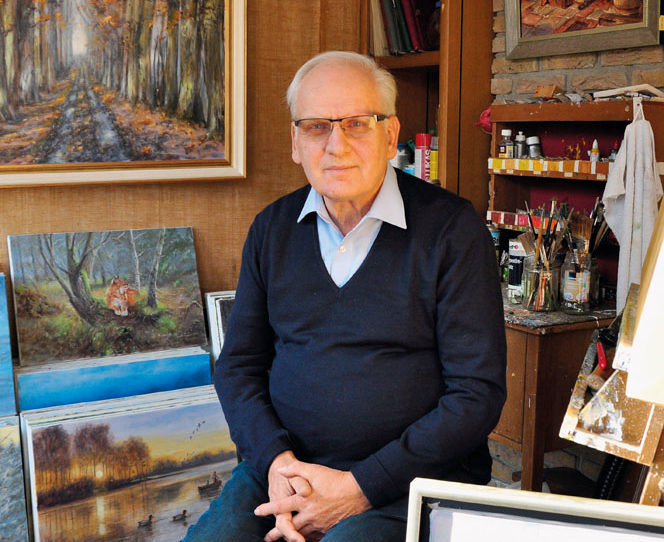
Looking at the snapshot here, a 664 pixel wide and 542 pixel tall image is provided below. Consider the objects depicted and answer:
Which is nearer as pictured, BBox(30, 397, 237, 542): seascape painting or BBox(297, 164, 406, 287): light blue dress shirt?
BBox(297, 164, 406, 287): light blue dress shirt

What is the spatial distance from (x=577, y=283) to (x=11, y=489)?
1771 mm

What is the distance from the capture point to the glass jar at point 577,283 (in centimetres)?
245

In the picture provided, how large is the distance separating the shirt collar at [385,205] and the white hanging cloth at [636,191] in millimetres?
975

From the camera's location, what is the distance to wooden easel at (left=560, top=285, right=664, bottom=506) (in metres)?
1.10

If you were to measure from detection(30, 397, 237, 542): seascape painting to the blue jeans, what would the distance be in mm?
783

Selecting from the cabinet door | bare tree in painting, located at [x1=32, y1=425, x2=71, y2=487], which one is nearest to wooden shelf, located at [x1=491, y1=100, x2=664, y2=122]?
the cabinet door

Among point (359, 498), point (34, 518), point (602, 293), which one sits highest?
point (602, 293)

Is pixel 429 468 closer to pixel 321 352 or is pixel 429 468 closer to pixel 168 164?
Result: pixel 321 352

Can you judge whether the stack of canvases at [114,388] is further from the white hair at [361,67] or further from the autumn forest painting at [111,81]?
the white hair at [361,67]

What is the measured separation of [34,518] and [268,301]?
111 centimetres

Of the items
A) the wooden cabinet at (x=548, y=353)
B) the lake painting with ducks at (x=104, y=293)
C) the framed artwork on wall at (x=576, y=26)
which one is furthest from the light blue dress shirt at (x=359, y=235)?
the framed artwork on wall at (x=576, y=26)

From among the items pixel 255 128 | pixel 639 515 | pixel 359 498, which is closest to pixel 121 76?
pixel 255 128

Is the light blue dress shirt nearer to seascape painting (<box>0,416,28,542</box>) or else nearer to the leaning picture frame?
the leaning picture frame

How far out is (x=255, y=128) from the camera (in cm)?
283
